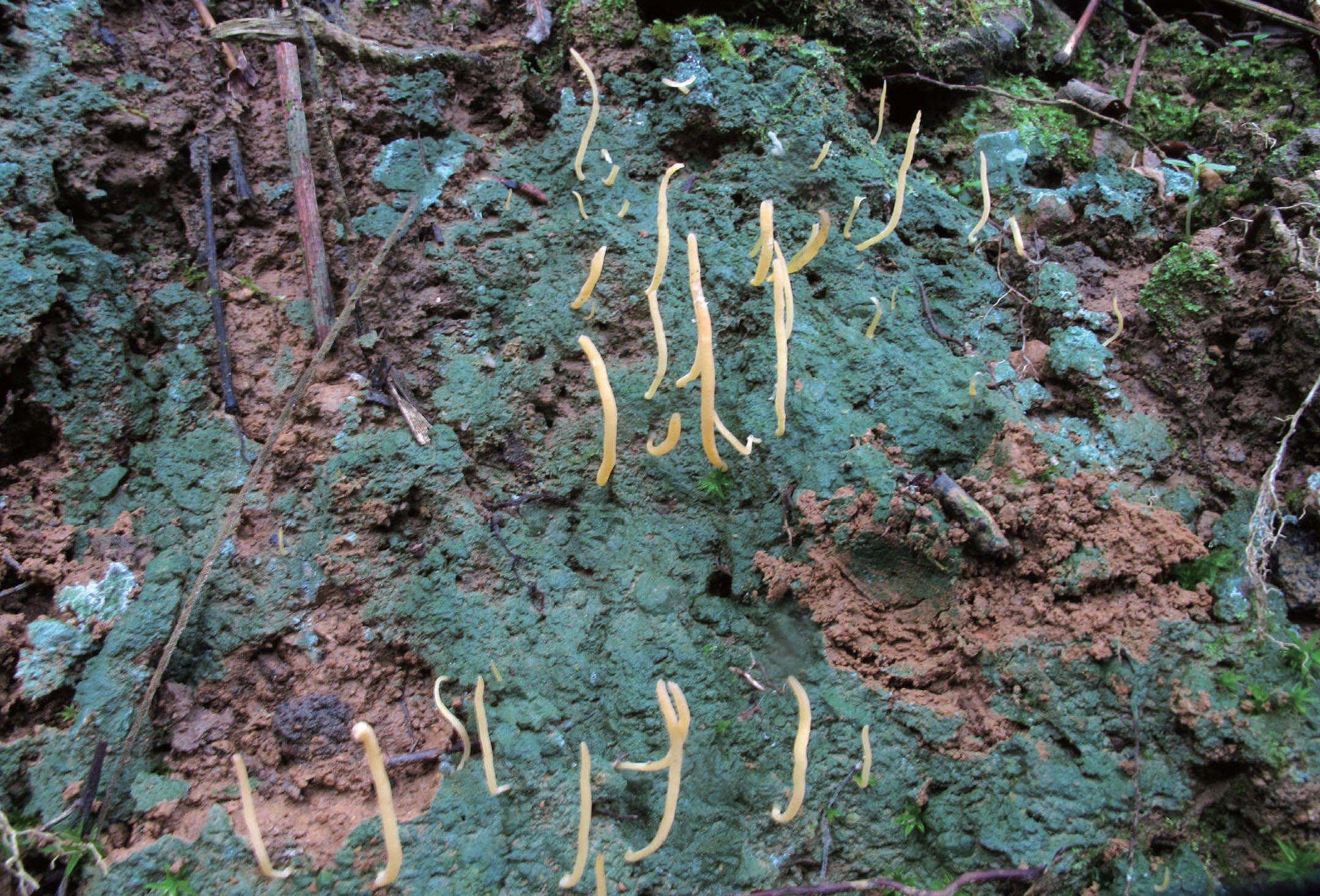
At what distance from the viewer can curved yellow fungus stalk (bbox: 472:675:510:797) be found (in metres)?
1.73

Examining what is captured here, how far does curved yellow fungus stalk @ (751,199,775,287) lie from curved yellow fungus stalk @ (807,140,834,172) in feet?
1.26

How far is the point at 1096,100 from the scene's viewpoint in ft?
9.50

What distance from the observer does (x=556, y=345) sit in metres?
2.33

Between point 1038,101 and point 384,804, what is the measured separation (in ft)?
10.1

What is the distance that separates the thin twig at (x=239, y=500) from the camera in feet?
5.79

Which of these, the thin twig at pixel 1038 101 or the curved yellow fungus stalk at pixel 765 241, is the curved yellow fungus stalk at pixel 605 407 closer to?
the curved yellow fungus stalk at pixel 765 241

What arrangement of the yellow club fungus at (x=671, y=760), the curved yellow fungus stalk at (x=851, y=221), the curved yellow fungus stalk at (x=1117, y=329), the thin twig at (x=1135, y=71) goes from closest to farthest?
the yellow club fungus at (x=671, y=760) → the curved yellow fungus stalk at (x=1117, y=329) → the curved yellow fungus stalk at (x=851, y=221) → the thin twig at (x=1135, y=71)

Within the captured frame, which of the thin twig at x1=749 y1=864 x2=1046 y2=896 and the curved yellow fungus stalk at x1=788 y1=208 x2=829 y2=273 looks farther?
the curved yellow fungus stalk at x1=788 y1=208 x2=829 y2=273

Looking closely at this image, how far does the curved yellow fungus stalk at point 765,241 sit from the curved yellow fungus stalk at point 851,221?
293 millimetres

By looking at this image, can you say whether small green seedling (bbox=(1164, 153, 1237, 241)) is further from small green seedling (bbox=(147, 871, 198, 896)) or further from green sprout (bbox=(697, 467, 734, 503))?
small green seedling (bbox=(147, 871, 198, 896))

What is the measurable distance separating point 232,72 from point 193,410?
1.20 m

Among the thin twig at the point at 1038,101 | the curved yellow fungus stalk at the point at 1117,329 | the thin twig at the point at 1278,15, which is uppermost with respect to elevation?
the thin twig at the point at 1278,15

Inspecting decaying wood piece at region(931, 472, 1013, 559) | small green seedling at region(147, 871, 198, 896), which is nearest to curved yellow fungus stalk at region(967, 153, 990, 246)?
decaying wood piece at region(931, 472, 1013, 559)

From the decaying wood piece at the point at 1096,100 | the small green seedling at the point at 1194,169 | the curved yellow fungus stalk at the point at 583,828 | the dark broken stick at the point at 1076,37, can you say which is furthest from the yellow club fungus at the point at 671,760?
the dark broken stick at the point at 1076,37
